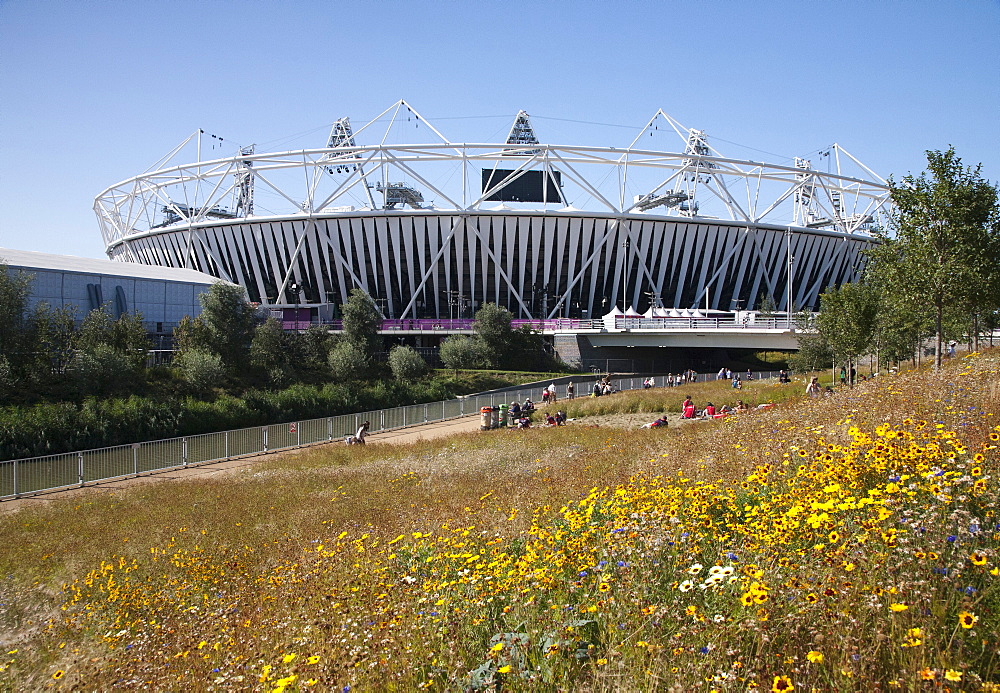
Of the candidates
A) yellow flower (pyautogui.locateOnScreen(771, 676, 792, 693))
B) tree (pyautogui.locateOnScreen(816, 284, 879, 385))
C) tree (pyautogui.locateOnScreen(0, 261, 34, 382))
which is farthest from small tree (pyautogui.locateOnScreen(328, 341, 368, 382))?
yellow flower (pyautogui.locateOnScreen(771, 676, 792, 693))

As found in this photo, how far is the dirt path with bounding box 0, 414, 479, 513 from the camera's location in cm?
1828

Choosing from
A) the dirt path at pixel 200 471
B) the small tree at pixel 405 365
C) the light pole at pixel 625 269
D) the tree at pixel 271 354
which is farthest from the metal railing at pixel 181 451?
the light pole at pixel 625 269

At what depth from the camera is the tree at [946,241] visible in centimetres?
2012

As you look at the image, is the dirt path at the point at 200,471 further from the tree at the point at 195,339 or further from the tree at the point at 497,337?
the tree at the point at 497,337

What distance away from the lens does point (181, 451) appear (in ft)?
73.6

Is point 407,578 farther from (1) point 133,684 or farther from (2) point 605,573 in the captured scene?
(1) point 133,684

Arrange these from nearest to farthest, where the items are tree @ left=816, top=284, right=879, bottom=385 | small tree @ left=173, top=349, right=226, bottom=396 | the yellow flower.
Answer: the yellow flower
tree @ left=816, top=284, right=879, bottom=385
small tree @ left=173, top=349, right=226, bottom=396

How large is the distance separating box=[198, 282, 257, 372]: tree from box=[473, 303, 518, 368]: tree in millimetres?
17887

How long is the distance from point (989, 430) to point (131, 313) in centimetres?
5138

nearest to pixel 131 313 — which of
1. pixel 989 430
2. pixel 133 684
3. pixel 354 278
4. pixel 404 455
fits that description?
pixel 354 278

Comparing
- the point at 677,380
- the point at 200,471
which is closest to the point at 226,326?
the point at 200,471

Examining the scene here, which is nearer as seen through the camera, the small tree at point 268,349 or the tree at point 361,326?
the small tree at point 268,349

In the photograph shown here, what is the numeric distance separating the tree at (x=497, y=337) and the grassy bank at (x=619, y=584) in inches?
1634

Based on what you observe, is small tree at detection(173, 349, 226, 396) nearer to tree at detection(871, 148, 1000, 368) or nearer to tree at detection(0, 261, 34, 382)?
tree at detection(0, 261, 34, 382)
